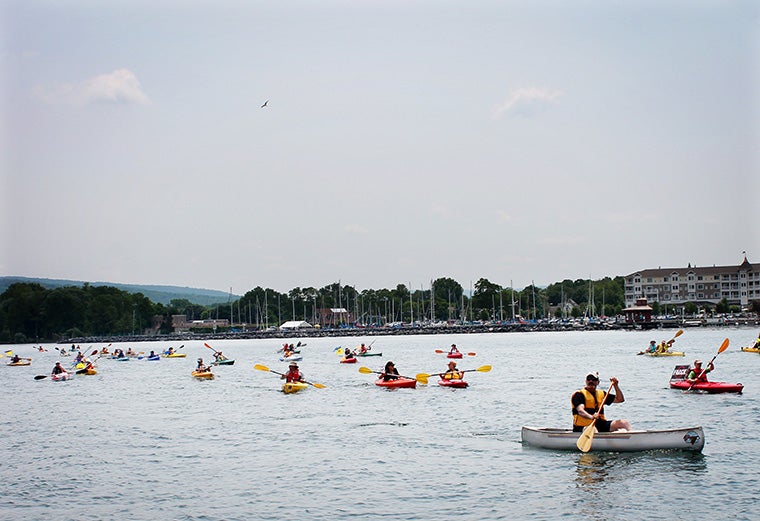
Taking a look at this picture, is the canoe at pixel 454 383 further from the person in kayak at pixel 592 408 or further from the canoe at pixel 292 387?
the person in kayak at pixel 592 408

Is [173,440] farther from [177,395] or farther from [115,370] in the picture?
[115,370]

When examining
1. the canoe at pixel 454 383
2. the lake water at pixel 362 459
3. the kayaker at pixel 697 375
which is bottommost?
the lake water at pixel 362 459

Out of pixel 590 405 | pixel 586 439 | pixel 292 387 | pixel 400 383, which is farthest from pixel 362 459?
pixel 292 387

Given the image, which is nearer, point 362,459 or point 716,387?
point 362,459

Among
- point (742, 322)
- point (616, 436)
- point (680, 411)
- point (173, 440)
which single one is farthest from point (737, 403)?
point (742, 322)

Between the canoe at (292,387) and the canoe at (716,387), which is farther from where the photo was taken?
the canoe at (292,387)

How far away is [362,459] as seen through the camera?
2708 centimetres

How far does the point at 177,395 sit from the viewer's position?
52250 mm

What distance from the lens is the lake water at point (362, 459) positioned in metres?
21.1

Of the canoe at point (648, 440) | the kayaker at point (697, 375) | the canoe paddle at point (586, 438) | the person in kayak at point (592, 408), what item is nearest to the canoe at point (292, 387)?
the kayaker at point (697, 375)

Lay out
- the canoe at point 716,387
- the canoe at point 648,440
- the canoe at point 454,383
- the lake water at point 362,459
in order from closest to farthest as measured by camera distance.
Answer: the lake water at point 362,459 → the canoe at point 648,440 → the canoe at point 716,387 → the canoe at point 454,383

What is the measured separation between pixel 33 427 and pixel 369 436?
16.8m

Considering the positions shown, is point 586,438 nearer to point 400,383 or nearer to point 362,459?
point 362,459

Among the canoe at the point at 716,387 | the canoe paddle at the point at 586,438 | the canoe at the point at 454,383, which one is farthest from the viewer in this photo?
the canoe at the point at 454,383
